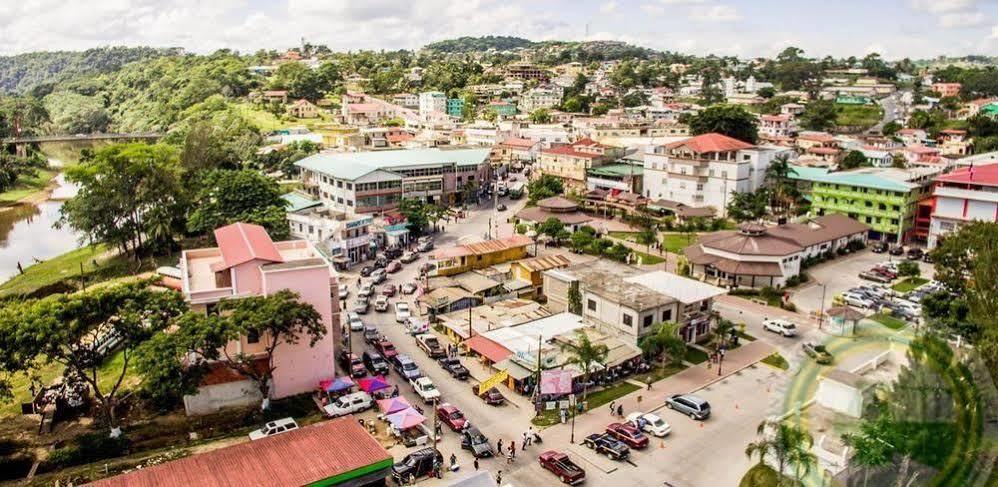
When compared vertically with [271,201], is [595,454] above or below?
below

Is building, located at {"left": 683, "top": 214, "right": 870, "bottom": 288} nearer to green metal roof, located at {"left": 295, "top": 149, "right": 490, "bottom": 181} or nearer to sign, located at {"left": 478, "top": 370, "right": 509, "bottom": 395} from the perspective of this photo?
sign, located at {"left": 478, "top": 370, "right": 509, "bottom": 395}

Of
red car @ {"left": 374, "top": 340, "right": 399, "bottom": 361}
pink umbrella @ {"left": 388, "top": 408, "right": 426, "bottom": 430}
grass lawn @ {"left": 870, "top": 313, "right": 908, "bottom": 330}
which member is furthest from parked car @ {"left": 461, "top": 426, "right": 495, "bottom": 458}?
grass lawn @ {"left": 870, "top": 313, "right": 908, "bottom": 330}

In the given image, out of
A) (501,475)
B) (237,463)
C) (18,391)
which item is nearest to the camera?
(237,463)

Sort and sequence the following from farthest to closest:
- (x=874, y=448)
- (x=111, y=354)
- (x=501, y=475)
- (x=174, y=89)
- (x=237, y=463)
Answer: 1. (x=174, y=89)
2. (x=111, y=354)
3. (x=501, y=475)
4. (x=237, y=463)
5. (x=874, y=448)

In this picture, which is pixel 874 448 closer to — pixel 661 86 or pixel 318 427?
pixel 318 427

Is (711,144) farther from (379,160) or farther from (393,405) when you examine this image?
(393,405)

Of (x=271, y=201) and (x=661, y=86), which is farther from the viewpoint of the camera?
(x=661, y=86)

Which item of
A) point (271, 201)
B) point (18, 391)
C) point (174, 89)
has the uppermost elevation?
point (174, 89)

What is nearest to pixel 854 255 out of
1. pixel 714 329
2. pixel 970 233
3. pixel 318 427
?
pixel 970 233
